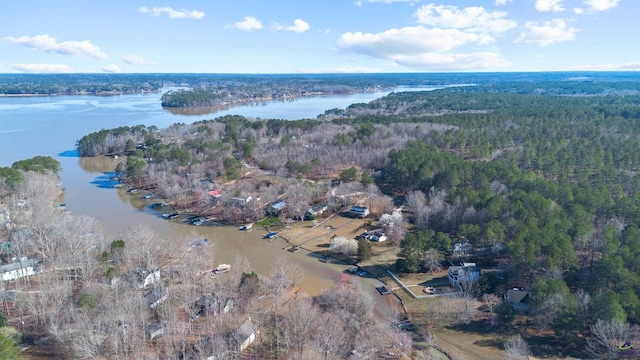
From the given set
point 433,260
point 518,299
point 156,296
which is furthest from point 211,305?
point 518,299

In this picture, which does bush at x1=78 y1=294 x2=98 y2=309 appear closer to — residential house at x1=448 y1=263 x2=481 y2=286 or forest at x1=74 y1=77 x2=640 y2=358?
forest at x1=74 y1=77 x2=640 y2=358

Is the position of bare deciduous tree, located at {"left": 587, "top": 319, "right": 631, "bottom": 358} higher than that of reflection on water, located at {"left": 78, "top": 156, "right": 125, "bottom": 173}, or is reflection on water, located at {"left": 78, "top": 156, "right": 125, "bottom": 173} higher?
reflection on water, located at {"left": 78, "top": 156, "right": 125, "bottom": 173}

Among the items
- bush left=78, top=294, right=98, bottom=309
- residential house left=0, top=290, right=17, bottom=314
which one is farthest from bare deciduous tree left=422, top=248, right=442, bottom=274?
residential house left=0, top=290, right=17, bottom=314

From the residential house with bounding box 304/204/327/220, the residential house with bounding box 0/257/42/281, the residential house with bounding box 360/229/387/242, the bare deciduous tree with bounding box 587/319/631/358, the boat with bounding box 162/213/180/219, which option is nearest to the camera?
the bare deciduous tree with bounding box 587/319/631/358

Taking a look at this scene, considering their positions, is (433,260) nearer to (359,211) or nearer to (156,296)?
(359,211)

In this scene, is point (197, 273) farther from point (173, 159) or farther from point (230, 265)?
point (173, 159)

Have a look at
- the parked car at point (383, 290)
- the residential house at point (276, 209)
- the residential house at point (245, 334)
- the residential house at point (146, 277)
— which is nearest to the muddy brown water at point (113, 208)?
the parked car at point (383, 290)

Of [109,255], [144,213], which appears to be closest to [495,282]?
[109,255]

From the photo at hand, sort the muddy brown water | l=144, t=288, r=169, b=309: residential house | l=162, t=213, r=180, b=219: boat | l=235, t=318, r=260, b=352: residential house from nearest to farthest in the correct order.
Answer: l=235, t=318, r=260, b=352: residential house, l=144, t=288, r=169, b=309: residential house, the muddy brown water, l=162, t=213, r=180, b=219: boat
